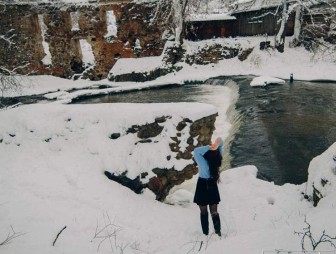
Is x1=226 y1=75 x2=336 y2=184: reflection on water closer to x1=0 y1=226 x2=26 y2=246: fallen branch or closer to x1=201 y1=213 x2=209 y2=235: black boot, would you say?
x1=201 y1=213 x2=209 y2=235: black boot

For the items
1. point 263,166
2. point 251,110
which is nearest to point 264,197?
point 263,166

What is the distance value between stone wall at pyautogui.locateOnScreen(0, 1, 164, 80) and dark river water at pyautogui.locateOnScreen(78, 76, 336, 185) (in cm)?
669

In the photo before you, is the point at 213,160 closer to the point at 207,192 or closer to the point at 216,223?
the point at 207,192

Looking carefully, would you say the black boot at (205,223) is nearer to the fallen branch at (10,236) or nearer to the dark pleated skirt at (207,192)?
the dark pleated skirt at (207,192)

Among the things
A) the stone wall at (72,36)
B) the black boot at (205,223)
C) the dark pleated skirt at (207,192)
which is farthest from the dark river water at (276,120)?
the stone wall at (72,36)

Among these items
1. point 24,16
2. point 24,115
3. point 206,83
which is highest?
point 24,16

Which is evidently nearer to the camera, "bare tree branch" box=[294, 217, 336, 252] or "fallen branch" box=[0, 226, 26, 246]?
"bare tree branch" box=[294, 217, 336, 252]

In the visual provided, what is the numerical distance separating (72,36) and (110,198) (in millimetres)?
21931

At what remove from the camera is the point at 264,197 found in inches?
272

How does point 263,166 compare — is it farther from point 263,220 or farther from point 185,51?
point 185,51

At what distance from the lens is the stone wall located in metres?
24.5

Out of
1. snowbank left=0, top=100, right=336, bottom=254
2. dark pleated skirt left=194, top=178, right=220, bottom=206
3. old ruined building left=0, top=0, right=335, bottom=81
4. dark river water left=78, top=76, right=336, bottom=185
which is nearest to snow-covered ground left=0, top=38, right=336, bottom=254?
snowbank left=0, top=100, right=336, bottom=254

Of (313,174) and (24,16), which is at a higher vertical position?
(24,16)

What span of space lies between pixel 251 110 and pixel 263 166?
586 centimetres
